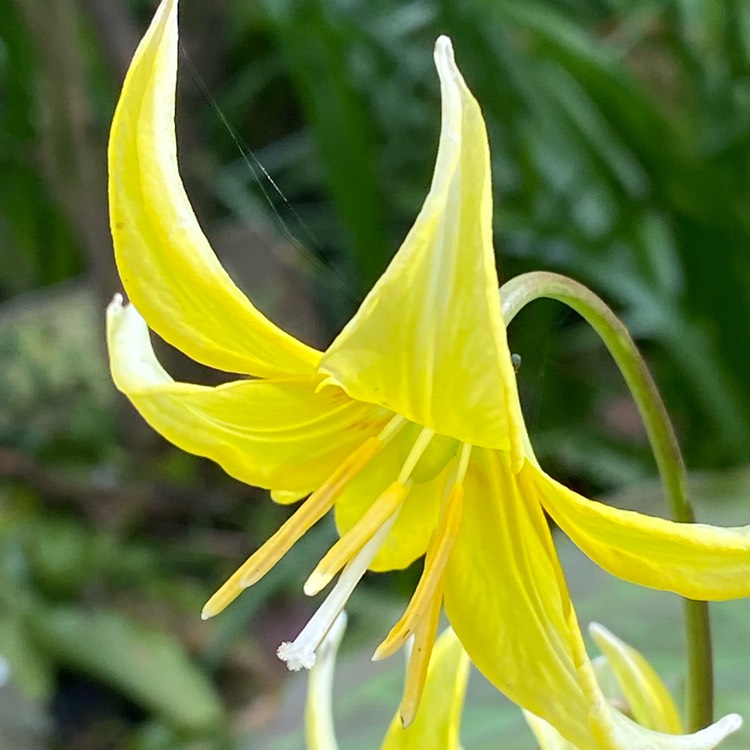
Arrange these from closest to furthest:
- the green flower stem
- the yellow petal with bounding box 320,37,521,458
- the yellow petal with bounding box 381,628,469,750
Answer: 1. the yellow petal with bounding box 320,37,521,458
2. the green flower stem
3. the yellow petal with bounding box 381,628,469,750

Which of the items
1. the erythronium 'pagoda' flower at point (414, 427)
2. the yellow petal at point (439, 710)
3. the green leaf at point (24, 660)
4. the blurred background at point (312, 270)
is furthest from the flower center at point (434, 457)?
the green leaf at point (24, 660)

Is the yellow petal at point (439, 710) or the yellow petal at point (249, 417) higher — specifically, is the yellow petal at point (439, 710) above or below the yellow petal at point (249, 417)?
below

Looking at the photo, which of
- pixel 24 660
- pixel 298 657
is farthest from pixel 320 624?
pixel 24 660

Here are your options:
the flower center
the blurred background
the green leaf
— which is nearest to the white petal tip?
the flower center

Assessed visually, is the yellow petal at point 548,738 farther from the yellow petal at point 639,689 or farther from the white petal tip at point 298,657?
the white petal tip at point 298,657

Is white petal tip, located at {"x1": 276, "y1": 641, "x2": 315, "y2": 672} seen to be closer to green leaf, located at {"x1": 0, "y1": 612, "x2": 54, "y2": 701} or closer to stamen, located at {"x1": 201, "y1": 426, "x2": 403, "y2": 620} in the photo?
stamen, located at {"x1": 201, "y1": 426, "x2": 403, "y2": 620}

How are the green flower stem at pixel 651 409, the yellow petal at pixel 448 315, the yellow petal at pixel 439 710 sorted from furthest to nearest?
the yellow petal at pixel 439 710 < the green flower stem at pixel 651 409 < the yellow petal at pixel 448 315

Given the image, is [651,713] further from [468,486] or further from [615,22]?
[615,22]
